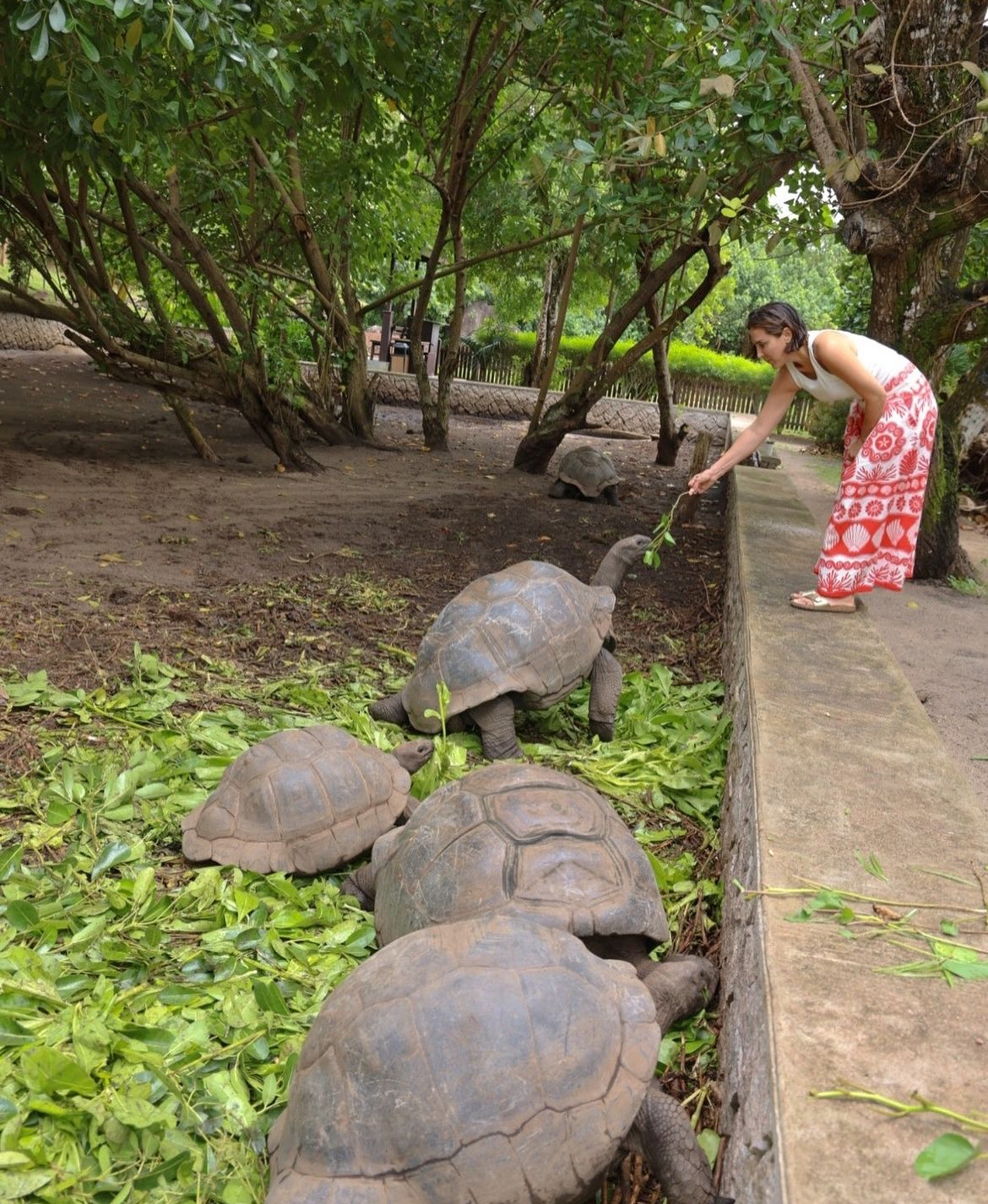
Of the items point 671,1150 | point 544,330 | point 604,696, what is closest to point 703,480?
point 604,696

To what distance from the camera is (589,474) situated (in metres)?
9.78

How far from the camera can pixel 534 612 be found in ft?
13.8

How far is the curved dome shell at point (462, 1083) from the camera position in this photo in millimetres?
1792

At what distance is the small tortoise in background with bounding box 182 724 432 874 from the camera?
3148 mm

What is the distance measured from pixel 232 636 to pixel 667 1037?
3.22m

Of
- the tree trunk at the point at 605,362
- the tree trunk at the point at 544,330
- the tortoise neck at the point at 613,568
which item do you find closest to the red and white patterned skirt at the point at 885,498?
the tortoise neck at the point at 613,568

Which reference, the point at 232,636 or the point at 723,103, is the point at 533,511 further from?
the point at 232,636

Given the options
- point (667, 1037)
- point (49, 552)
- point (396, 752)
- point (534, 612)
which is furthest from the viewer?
→ point (49, 552)

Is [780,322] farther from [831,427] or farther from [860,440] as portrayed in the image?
[831,427]

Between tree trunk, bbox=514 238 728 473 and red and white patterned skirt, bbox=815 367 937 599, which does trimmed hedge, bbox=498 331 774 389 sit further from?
red and white patterned skirt, bbox=815 367 937 599

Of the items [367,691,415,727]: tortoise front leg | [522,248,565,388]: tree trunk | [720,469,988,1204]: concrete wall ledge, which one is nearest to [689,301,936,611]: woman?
[720,469,988,1204]: concrete wall ledge

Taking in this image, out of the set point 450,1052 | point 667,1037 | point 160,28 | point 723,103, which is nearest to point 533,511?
point 723,103

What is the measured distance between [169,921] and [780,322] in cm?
361

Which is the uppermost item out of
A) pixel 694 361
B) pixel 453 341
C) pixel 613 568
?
pixel 694 361
